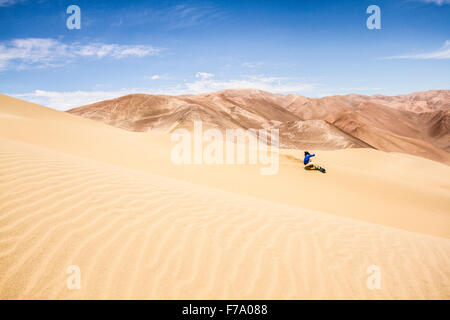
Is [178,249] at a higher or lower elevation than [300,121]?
lower

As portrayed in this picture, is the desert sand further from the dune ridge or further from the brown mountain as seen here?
the brown mountain

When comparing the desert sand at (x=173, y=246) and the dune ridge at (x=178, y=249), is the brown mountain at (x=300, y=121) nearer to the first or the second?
the desert sand at (x=173, y=246)

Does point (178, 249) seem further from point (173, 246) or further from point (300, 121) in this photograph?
point (300, 121)

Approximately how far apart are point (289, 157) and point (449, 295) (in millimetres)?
9387

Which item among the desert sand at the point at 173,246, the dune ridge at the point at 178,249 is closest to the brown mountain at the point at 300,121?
the desert sand at the point at 173,246

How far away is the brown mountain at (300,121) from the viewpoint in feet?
140

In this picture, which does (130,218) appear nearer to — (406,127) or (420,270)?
(420,270)

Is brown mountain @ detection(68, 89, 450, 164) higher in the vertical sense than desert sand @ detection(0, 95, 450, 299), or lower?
higher

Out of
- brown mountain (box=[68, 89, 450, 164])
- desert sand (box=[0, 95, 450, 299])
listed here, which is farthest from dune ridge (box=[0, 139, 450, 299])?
brown mountain (box=[68, 89, 450, 164])

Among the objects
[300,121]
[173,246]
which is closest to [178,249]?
[173,246]

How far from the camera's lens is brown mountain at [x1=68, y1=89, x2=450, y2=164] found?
42.8 meters

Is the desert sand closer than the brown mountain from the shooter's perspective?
Yes

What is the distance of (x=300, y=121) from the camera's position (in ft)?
157
